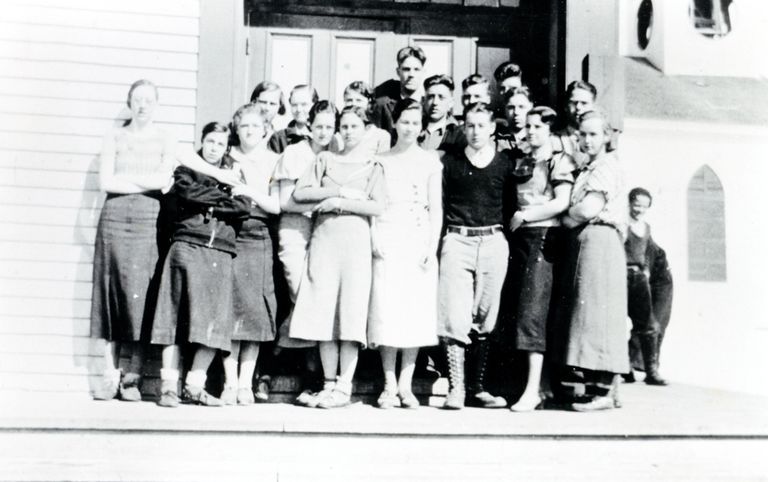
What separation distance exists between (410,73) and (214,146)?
136 centimetres

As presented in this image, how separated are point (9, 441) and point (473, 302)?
251cm

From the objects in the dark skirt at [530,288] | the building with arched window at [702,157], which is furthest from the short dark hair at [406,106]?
the building with arched window at [702,157]

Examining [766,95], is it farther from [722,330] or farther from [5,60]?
[5,60]

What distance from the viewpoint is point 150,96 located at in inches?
180

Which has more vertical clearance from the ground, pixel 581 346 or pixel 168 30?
pixel 168 30

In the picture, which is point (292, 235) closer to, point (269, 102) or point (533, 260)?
point (269, 102)

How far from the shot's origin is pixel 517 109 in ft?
15.5

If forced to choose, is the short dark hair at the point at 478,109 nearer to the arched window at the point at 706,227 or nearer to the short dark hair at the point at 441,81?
the short dark hair at the point at 441,81

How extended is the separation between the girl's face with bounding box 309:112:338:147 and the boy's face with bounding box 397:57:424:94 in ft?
2.28

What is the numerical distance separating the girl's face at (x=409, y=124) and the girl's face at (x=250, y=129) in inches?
32.1

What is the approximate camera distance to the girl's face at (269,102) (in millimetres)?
4684

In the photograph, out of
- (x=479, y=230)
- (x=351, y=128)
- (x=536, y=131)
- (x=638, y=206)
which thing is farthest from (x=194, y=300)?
(x=638, y=206)

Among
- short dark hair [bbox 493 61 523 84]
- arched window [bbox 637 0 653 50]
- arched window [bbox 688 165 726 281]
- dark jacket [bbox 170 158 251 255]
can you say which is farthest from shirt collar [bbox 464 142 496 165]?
arched window [bbox 637 0 653 50]

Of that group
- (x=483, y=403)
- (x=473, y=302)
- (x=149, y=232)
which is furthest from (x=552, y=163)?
(x=149, y=232)
